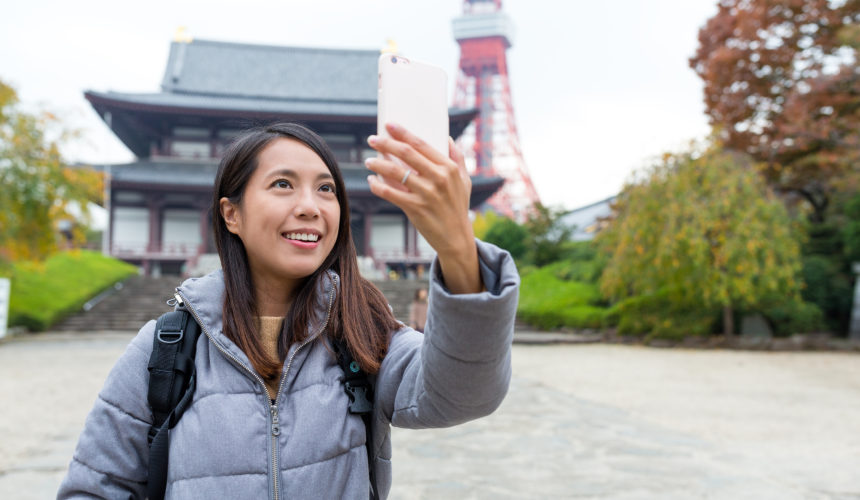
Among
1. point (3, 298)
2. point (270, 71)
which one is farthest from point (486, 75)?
point (3, 298)

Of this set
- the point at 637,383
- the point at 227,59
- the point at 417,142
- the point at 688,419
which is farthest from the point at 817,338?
the point at 227,59

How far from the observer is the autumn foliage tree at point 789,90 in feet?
37.1

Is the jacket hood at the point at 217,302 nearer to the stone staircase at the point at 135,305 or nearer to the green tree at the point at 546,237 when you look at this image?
the stone staircase at the point at 135,305

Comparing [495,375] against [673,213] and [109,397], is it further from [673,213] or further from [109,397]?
[673,213]

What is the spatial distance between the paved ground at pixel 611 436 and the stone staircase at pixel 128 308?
18.6 feet

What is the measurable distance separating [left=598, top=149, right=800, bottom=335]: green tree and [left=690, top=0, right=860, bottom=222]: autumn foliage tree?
1.44 m

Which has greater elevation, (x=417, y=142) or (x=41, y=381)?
(x=417, y=142)

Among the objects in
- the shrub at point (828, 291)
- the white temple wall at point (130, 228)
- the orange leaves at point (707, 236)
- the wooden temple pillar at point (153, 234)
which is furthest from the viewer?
the white temple wall at point (130, 228)

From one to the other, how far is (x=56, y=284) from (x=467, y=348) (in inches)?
683

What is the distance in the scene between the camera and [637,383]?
24.6ft

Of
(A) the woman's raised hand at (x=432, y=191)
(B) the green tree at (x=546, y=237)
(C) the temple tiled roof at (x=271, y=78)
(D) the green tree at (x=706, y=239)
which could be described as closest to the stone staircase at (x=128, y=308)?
(C) the temple tiled roof at (x=271, y=78)

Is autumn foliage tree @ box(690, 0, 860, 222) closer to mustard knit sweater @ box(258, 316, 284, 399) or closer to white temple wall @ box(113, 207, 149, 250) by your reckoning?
mustard knit sweater @ box(258, 316, 284, 399)

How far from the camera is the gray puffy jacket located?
3.68ft

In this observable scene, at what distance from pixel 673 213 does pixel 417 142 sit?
36.7 ft
